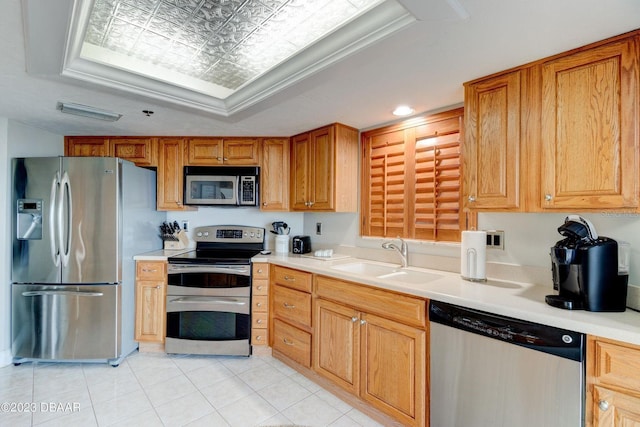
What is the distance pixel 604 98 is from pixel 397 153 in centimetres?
130

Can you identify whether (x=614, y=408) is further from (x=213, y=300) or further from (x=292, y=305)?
(x=213, y=300)

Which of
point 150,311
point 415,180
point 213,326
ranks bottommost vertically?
point 213,326

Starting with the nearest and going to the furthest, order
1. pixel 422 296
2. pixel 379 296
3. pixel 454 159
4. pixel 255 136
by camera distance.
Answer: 1. pixel 422 296
2. pixel 379 296
3. pixel 454 159
4. pixel 255 136

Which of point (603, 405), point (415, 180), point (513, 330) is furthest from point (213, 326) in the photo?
point (603, 405)

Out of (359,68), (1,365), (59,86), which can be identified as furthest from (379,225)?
(1,365)

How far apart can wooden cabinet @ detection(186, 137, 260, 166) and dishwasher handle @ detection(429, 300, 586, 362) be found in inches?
86.7

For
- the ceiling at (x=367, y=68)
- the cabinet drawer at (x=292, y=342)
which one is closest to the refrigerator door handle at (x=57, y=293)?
the ceiling at (x=367, y=68)

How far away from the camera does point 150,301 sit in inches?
106

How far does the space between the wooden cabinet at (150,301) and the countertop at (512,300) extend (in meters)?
1.43

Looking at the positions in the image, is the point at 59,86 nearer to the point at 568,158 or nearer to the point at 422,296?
the point at 422,296

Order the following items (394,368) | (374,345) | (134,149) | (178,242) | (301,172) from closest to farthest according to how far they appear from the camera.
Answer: (394,368) → (374,345) → (301,172) → (134,149) → (178,242)

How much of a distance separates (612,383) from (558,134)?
3.44ft

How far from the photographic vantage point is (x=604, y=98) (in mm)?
1287

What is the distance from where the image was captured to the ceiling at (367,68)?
1147 mm
